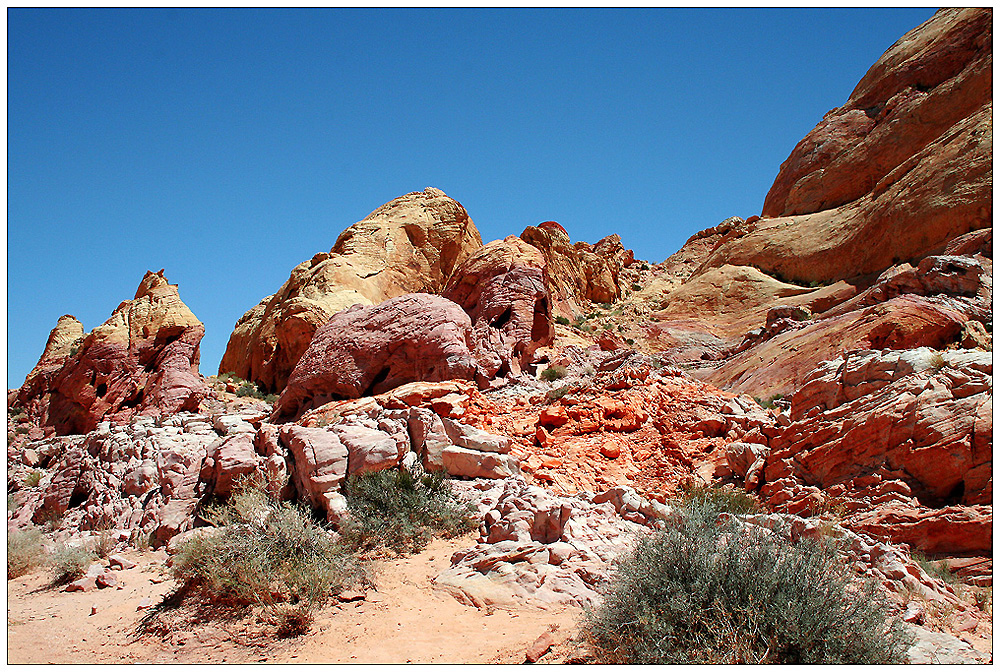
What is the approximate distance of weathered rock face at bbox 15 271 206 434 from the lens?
52.9ft

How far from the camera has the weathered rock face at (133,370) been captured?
16125 mm

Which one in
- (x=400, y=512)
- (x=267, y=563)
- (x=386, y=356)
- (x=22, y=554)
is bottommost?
(x=22, y=554)

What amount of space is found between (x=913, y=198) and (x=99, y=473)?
116ft

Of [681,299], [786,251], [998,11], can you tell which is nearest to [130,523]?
[998,11]

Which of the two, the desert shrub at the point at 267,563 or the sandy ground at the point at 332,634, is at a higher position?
the desert shrub at the point at 267,563

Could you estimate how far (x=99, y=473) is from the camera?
9.05 m

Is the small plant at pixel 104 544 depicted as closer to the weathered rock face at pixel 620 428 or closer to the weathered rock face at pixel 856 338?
the weathered rock face at pixel 620 428

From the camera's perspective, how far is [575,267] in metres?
39.2

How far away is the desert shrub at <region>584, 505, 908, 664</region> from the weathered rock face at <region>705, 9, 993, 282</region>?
98.8 feet

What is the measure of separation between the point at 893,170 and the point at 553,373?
101 feet

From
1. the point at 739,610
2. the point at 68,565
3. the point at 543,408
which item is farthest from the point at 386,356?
the point at 739,610

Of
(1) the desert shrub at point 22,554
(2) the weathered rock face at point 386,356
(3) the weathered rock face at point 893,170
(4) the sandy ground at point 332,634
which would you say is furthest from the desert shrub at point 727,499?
(3) the weathered rock face at point 893,170

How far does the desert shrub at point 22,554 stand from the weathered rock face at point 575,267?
27.0 meters

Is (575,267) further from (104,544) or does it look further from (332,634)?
(332,634)
